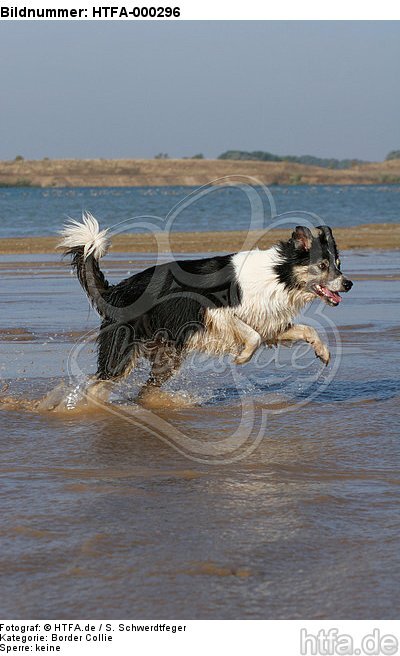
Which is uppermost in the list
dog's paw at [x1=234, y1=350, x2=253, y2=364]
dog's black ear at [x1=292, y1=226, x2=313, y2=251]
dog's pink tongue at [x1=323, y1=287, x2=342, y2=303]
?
dog's black ear at [x1=292, y1=226, x2=313, y2=251]

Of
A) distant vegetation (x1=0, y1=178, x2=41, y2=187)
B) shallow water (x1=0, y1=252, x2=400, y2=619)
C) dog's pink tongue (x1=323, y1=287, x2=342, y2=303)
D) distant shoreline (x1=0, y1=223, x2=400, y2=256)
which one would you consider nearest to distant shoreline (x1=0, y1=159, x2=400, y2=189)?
distant vegetation (x1=0, y1=178, x2=41, y2=187)

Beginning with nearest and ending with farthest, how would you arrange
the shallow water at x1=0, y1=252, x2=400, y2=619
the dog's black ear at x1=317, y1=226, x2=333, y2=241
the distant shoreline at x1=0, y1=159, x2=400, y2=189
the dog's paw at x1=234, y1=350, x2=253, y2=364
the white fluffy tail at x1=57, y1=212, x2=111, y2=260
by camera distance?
the shallow water at x1=0, y1=252, x2=400, y2=619, the white fluffy tail at x1=57, y1=212, x2=111, y2=260, the dog's black ear at x1=317, y1=226, x2=333, y2=241, the dog's paw at x1=234, y1=350, x2=253, y2=364, the distant shoreline at x1=0, y1=159, x2=400, y2=189

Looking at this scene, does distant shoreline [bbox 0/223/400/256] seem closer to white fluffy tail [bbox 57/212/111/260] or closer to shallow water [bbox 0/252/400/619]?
shallow water [bbox 0/252/400/619]

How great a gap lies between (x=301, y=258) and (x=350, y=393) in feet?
3.50

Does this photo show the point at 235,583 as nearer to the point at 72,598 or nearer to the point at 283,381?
the point at 72,598

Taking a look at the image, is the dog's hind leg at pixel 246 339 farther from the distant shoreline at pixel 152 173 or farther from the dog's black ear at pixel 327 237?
the distant shoreline at pixel 152 173

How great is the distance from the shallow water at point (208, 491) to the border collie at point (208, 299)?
0.36 m

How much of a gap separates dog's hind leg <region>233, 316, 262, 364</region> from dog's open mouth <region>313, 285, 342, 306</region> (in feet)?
1.78

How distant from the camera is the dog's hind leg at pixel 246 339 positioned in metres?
7.15

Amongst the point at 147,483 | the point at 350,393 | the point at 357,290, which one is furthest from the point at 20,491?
the point at 357,290

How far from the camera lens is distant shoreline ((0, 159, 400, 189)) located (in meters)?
94.8

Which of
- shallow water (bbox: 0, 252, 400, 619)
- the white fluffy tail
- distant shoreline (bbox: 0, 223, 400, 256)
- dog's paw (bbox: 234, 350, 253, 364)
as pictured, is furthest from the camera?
distant shoreline (bbox: 0, 223, 400, 256)

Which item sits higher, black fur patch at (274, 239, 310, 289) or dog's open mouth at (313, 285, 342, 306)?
black fur patch at (274, 239, 310, 289)

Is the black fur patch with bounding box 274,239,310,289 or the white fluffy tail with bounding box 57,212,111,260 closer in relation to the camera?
the white fluffy tail with bounding box 57,212,111,260
